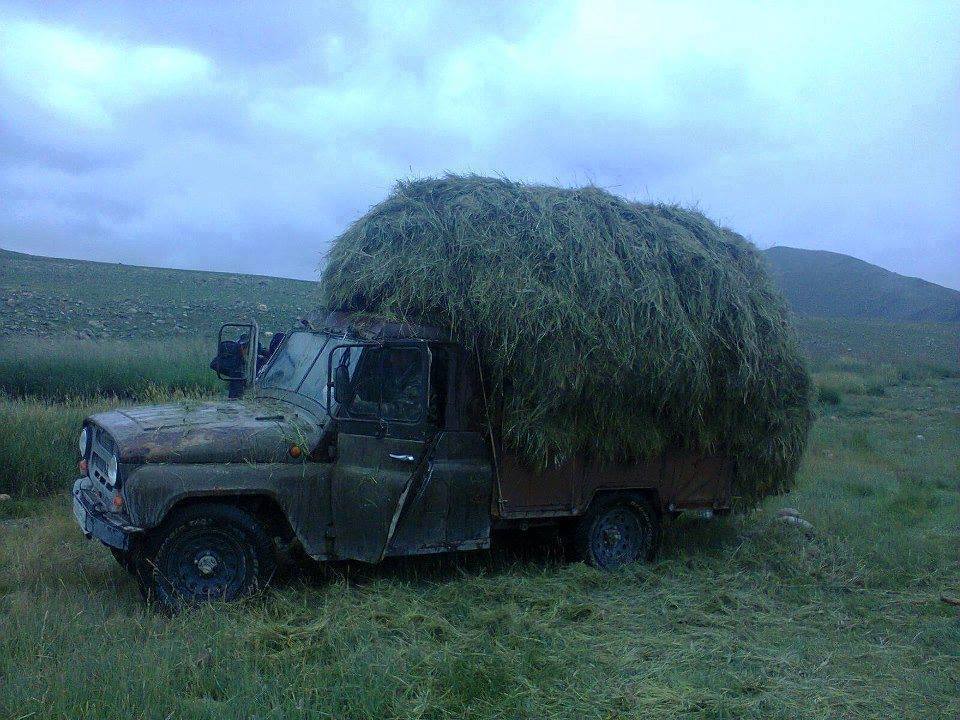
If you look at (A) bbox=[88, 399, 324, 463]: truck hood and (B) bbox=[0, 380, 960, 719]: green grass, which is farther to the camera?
(A) bbox=[88, 399, 324, 463]: truck hood

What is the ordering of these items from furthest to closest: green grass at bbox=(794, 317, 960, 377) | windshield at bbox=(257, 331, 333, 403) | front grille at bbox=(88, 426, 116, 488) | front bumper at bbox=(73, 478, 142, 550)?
green grass at bbox=(794, 317, 960, 377)
windshield at bbox=(257, 331, 333, 403)
front grille at bbox=(88, 426, 116, 488)
front bumper at bbox=(73, 478, 142, 550)

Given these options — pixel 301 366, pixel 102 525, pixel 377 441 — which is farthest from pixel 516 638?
pixel 301 366

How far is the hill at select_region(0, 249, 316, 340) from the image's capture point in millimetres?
25672

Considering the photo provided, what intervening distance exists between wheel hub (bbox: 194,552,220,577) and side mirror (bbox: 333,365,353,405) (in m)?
1.31

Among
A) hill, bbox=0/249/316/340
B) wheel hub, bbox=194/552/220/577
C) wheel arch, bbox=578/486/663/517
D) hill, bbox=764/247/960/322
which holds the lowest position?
wheel hub, bbox=194/552/220/577

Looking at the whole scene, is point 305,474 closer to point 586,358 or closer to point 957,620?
point 586,358

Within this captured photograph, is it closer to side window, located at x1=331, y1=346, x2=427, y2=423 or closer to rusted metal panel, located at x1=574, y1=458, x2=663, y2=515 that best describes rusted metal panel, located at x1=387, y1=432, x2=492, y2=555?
side window, located at x1=331, y1=346, x2=427, y2=423

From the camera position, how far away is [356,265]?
22.7 ft

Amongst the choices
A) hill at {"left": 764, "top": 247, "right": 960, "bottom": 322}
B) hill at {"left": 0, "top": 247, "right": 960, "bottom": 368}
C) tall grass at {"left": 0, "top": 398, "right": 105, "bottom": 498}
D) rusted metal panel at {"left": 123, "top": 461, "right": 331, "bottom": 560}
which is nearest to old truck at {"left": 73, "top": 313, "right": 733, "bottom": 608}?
rusted metal panel at {"left": 123, "top": 461, "right": 331, "bottom": 560}

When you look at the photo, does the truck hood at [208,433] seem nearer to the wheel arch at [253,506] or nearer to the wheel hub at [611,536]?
the wheel arch at [253,506]

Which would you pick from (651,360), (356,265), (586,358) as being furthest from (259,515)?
(651,360)

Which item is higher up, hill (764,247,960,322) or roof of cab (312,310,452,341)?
hill (764,247,960,322)

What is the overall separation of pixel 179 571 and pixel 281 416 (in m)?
1.26

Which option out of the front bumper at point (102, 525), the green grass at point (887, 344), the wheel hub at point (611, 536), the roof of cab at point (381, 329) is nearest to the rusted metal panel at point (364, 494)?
the roof of cab at point (381, 329)
